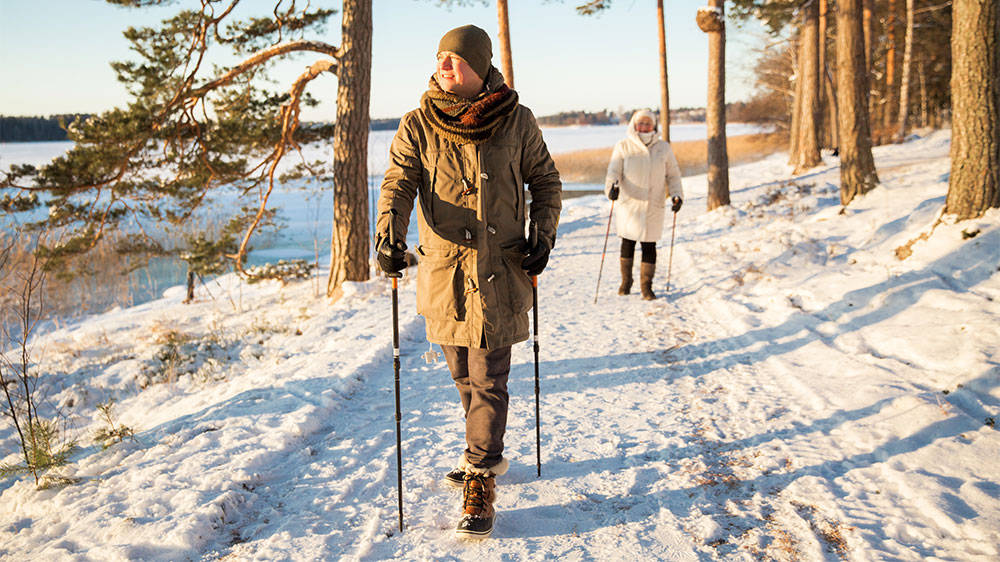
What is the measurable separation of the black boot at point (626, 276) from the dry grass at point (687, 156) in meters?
25.6

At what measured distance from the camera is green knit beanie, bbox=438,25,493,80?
109 inches

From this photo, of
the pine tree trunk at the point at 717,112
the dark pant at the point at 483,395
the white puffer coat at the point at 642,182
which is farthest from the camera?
the pine tree trunk at the point at 717,112

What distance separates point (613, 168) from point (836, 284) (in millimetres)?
2779

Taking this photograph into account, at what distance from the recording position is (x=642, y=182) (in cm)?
719

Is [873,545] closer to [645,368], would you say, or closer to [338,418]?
[645,368]

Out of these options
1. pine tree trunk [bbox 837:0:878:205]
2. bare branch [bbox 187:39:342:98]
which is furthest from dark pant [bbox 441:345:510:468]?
pine tree trunk [bbox 837:0:878:205]

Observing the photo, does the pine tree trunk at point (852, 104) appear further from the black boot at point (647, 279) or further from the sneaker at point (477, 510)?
the sneaker at point (477, 510)

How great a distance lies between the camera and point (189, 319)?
10.7 m

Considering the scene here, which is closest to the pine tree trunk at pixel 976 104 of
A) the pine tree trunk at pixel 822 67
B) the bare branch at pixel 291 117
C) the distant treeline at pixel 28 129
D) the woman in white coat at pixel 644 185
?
the woman in white coat at pixel 644 185

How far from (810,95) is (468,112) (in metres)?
18.1

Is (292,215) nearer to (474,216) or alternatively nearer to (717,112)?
(717,112)

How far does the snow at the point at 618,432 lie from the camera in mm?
2846

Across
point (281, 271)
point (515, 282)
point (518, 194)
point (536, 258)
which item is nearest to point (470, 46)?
point (518, 194)

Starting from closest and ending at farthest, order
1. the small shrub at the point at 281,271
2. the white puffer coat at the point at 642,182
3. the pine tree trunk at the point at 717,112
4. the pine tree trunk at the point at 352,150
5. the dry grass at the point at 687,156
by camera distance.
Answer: the white puffer coat at the point at 642,182 < the pine tree trunk at the point at 352,150 < the small shrub at the point at 281,271 < the pine tree trunk at the point at 717,112 < the dry grass at the point at 687,156
